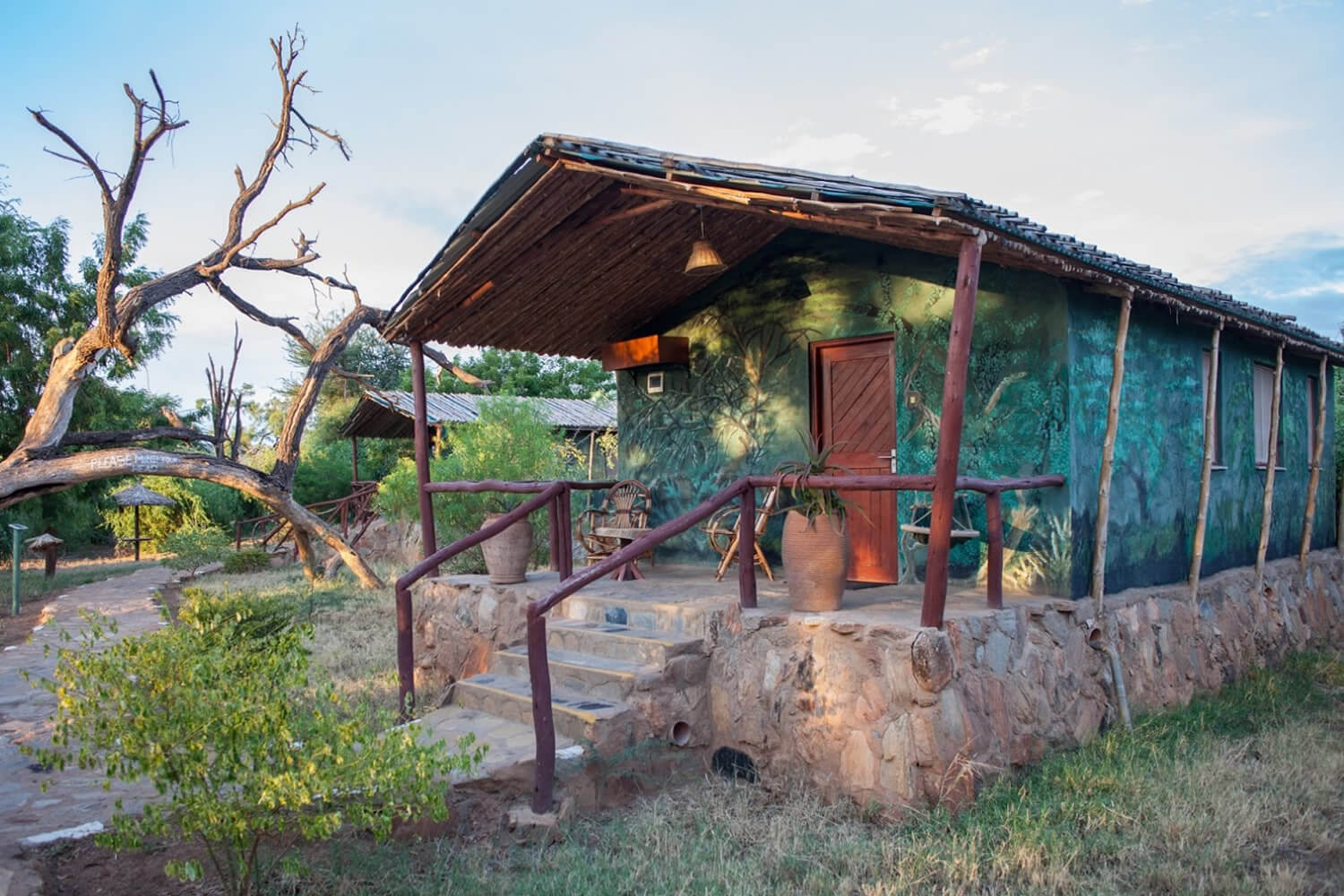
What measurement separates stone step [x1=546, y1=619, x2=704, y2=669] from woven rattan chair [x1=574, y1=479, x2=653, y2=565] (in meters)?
1.55

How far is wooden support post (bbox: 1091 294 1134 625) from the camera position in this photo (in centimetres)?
604

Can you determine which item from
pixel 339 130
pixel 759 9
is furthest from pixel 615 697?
pixel 339 130

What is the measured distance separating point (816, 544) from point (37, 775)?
199 inches

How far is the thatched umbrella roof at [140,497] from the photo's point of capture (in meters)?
22.4

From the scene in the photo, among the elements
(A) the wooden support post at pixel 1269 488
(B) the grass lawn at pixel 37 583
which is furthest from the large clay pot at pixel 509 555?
(B) the grass lawn at pixel 37 583

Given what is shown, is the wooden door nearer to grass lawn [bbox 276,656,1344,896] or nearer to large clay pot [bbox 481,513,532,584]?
grass lawn [bbox 276,656,1344,896]

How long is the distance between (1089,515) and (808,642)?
233 cm

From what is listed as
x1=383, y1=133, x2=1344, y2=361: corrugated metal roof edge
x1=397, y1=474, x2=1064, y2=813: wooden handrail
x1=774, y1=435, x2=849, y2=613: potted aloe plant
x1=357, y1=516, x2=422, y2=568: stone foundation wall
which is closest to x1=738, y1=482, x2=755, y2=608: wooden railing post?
x1=397, y1=474, x2=1064, y2=813: wooden handrail

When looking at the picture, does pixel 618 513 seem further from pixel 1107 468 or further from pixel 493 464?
pixel 493 464

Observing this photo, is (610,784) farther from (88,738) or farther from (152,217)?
(152,217)

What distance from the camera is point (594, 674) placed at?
18.4ft

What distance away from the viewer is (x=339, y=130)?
527 inches

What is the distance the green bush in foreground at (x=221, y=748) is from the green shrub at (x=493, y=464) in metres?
9.10

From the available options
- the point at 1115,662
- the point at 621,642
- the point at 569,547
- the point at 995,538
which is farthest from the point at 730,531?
the point at 1115,662
